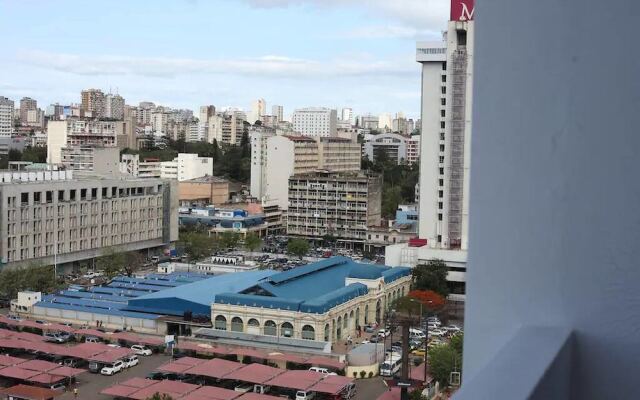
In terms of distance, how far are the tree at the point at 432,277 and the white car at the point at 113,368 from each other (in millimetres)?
5386

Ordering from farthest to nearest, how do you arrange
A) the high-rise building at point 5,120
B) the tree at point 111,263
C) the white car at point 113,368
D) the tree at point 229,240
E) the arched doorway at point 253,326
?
the high-rise building at point 5,120 → the tree at point 229,240 → the tree at point 111,263 → the arched doorway at point 253,326 → the white car at point 113,368

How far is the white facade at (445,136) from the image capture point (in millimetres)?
13125

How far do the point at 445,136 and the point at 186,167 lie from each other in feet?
42.7

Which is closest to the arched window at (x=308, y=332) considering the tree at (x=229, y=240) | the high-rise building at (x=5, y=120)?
the tree at (x=229, y=240)

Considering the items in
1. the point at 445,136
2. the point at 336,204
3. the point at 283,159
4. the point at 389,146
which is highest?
the point at 389,146

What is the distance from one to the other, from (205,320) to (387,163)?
73.2 ft

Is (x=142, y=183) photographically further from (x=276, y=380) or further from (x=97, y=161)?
(x=276, y=380)

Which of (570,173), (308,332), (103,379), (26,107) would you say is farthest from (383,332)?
(26,107)

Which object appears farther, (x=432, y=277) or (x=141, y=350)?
(x=432, y=277)

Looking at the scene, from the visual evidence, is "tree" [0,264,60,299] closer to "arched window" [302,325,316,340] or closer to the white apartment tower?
"arched window" [302,325,316,340]

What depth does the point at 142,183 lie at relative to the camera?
54.1ft

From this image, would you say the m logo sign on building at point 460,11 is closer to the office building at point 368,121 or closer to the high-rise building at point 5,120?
the high-rise building at point 5,120

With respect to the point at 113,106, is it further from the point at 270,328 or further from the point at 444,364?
the point at 444,364

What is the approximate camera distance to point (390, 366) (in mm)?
8320
